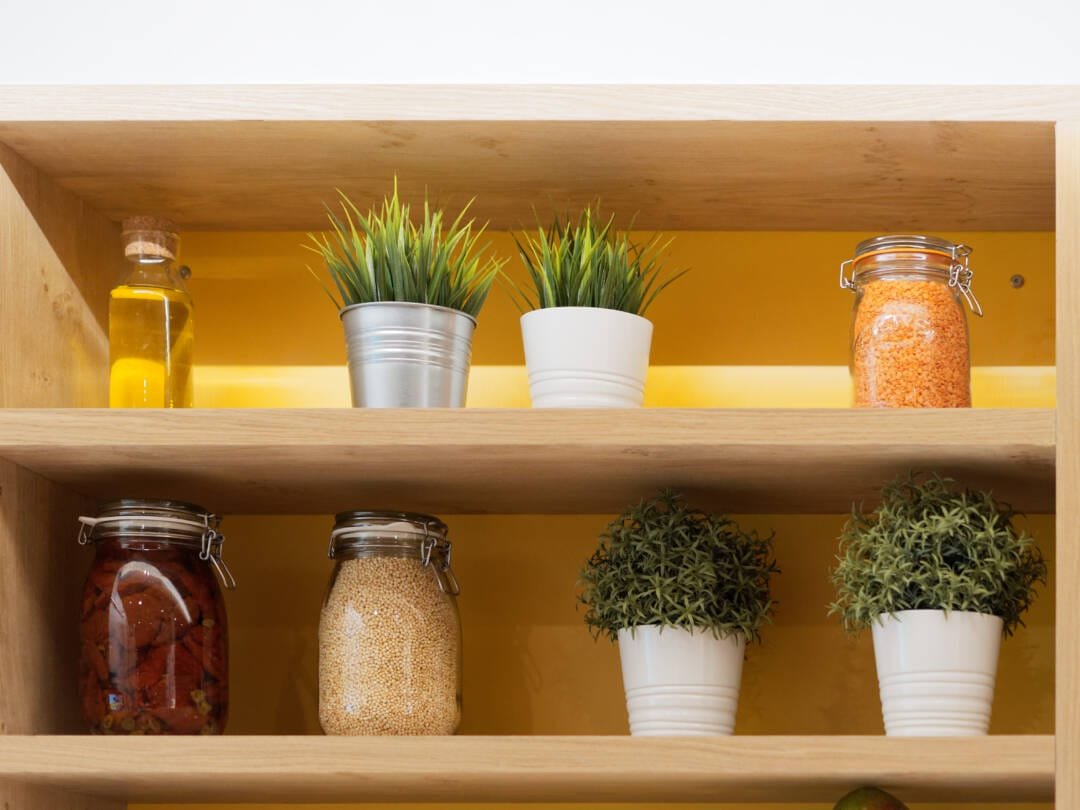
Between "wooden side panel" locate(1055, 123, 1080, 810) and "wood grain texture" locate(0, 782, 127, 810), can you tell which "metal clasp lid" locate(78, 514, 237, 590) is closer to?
"wood grain texture" locate(0, 782, 127, 810)

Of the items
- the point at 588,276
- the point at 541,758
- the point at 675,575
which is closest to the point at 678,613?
the point at 675,575

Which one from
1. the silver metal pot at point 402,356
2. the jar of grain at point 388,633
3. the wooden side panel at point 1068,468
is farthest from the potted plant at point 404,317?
the wooden side panel at point 1068,468

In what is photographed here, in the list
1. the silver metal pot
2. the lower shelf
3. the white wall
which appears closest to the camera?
the lower shelf

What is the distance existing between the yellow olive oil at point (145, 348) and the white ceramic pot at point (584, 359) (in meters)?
0.37

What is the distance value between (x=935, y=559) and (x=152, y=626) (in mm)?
680

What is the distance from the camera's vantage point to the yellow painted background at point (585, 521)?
148 centimetres

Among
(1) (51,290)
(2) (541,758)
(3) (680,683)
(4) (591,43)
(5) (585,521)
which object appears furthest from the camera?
(4) (591,43)

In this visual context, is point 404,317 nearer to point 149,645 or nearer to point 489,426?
point 489,426

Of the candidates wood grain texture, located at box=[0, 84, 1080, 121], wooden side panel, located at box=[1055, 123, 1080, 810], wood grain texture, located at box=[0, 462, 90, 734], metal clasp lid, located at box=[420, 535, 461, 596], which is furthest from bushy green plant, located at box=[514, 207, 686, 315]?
wood grain texture, located at box=[0, 462, 90, 734]

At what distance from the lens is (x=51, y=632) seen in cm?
133

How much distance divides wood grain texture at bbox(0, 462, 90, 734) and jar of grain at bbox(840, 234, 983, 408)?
757 mm

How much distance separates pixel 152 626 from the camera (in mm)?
1263

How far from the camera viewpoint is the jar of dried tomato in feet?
4.10

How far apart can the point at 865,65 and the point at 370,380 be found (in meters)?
0.76
